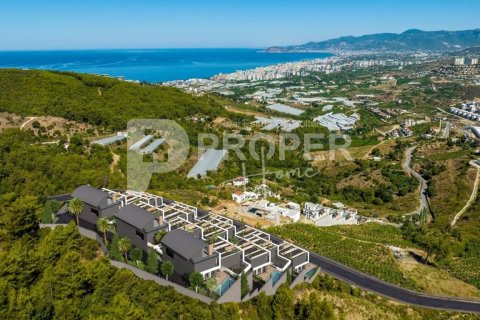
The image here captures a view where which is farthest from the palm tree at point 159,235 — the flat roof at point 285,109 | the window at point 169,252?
the flat roof at point 285,109

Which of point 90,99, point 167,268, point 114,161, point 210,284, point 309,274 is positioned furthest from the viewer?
point 90,99

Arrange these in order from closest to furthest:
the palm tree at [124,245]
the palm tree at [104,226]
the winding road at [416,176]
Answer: the palm tree at [124,245] < the palm tree at [104,226] < the winding road at [416,176]

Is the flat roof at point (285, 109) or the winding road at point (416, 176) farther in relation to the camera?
the flat roof at point (285, 109)

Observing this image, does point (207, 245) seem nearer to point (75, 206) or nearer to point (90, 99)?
point (75, 206)

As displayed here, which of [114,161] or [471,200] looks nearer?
[114,161]

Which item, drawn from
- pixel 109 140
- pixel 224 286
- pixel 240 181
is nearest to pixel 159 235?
pixel 224 286

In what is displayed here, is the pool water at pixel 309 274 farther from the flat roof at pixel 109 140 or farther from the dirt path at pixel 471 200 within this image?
the flat roof at pixel 109 140
